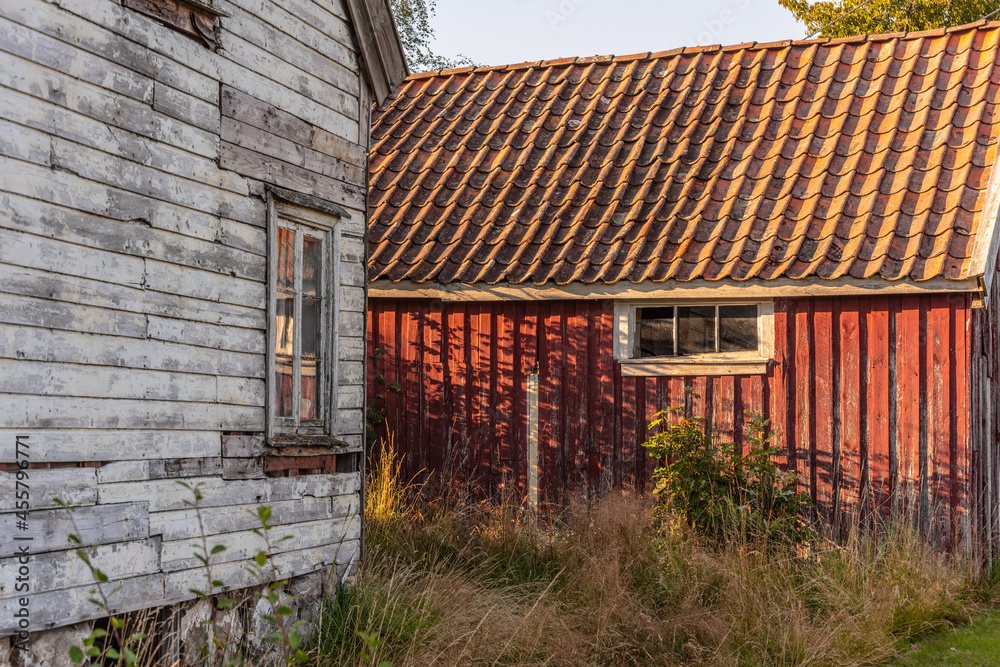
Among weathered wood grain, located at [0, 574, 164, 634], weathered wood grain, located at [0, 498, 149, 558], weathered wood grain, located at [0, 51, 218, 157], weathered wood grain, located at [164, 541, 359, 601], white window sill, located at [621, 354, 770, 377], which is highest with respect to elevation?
weathered wood grain, located at [0, 51, 218, 157]

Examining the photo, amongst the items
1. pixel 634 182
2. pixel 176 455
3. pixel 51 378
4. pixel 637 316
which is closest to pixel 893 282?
pixel 637 316

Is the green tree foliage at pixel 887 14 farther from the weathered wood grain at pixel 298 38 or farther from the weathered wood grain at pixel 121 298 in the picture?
the weathered wood grain at pixel 121 298

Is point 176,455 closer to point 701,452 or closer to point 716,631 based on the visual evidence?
point 716,631

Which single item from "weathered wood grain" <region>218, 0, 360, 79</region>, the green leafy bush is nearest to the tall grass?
the green leafy bush

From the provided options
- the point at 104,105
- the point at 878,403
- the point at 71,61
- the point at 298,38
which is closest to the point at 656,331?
the point at 878,403

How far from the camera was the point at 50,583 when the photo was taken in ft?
15.1

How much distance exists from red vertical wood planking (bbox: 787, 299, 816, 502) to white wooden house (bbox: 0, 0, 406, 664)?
3971 mm

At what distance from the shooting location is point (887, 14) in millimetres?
19281

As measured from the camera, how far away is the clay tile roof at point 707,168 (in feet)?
29.1

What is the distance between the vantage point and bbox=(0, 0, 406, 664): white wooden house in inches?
181

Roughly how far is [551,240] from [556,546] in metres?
3.07

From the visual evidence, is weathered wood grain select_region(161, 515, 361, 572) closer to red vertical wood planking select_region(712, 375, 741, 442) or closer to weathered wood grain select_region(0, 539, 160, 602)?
weathered wood grain select_region(0, 539, 160, 602)

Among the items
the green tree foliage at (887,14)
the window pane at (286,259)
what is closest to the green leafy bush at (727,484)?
the window pane at (286,259)

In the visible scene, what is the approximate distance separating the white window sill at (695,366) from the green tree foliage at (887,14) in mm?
12581
